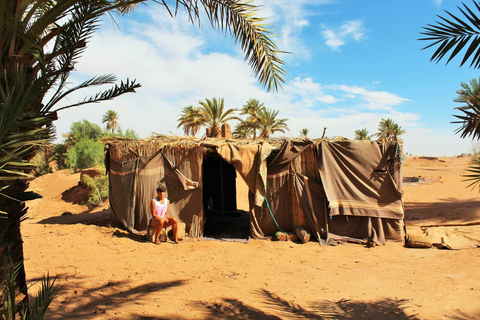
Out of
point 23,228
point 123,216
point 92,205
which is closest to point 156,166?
point 123,216

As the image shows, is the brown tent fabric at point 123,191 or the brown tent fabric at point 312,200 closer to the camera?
the brown tent fabric at point 312,200

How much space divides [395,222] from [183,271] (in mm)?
5053

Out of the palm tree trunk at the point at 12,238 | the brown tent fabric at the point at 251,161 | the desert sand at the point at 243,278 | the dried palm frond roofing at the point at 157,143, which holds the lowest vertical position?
the desert sand at the point at 243,278

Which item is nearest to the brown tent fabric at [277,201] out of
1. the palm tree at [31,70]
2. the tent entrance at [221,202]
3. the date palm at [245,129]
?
the tent entrance at [221,202]

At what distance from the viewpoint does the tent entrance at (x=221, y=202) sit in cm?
955

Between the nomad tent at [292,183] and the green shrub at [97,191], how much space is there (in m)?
7.62

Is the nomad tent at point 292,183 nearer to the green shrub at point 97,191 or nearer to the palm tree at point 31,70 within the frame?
the palm tree at point 31,70

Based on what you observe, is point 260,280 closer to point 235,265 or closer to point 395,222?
point 235,265

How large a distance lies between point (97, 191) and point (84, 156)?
1179cm

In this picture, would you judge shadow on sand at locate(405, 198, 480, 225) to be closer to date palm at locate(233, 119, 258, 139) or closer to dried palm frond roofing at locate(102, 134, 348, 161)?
dried palm frond roofing at locate(102, 134, 348, 161)

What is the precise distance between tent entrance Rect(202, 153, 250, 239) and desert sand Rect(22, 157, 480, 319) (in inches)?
87.2

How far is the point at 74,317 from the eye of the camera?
11.6ft

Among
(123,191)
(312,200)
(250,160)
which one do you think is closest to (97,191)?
(123,191)

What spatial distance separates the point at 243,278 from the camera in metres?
5.00
